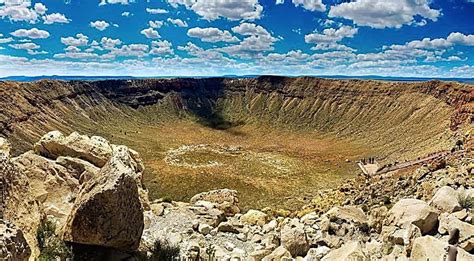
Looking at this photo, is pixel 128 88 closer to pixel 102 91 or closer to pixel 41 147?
pixel 102 91

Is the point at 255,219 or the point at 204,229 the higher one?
the point at 204,229

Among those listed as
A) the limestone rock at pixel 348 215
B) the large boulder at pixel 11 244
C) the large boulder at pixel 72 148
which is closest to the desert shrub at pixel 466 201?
the limestone rock at pixel 348 215

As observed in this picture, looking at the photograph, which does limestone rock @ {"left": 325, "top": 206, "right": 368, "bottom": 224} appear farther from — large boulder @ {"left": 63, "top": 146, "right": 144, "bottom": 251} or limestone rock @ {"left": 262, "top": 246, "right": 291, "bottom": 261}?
large boulder @ {"left": 63, "top": 146, "right": 144, "bottom": 251}

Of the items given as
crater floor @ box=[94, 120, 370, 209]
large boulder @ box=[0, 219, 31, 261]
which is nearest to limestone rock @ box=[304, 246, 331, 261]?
large boulder @ box=[0, 219, 31, 261]

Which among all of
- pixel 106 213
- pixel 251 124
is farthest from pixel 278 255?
pixel 251 124

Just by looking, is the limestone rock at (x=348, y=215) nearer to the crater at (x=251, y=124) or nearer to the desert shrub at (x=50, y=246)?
the desert shrub at (x=50, y=246)

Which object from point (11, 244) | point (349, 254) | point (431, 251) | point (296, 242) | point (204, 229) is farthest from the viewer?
point (204, 229)

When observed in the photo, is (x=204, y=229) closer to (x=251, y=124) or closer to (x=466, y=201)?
(x=466, y=201)

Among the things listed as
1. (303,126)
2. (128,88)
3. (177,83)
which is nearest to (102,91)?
(128,88)
